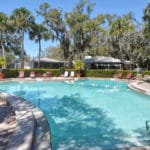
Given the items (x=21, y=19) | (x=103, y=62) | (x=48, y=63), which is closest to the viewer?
(x=21, y=19)

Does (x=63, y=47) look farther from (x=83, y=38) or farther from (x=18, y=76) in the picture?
(x=18, y=76)

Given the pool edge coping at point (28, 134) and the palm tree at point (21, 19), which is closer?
→ the pool edge coping at point (28, 134)

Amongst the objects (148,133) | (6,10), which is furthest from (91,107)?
(6,10)

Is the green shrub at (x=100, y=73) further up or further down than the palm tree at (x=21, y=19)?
further down

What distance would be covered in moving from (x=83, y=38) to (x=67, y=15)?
4477mm

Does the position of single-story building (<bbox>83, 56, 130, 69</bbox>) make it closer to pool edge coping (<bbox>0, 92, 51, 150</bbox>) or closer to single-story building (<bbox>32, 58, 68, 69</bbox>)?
single-story building (<bbox>32, 58, 68, 69</bbox>)

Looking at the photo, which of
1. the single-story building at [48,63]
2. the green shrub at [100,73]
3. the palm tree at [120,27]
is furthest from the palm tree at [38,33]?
the green shrub at [100,73]

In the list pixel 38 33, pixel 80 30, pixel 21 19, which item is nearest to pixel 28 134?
pixel 21 19

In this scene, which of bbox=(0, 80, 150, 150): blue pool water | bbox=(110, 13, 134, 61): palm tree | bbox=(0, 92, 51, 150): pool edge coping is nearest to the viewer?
bbox=(0, 92, 51, 150): pool edge coping

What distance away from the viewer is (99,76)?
101ft

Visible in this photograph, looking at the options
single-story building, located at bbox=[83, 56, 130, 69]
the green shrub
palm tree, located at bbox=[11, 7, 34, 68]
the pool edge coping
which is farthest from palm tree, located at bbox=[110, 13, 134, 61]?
the pool edge coping

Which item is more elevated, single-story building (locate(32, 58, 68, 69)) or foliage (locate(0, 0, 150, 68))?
foliage (locate(0, 0, 150, 68))

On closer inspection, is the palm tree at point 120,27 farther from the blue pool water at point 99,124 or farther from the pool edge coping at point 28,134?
the pool edge coping at point 28,134

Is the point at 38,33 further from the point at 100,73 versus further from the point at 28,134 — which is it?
the point at 28,134
